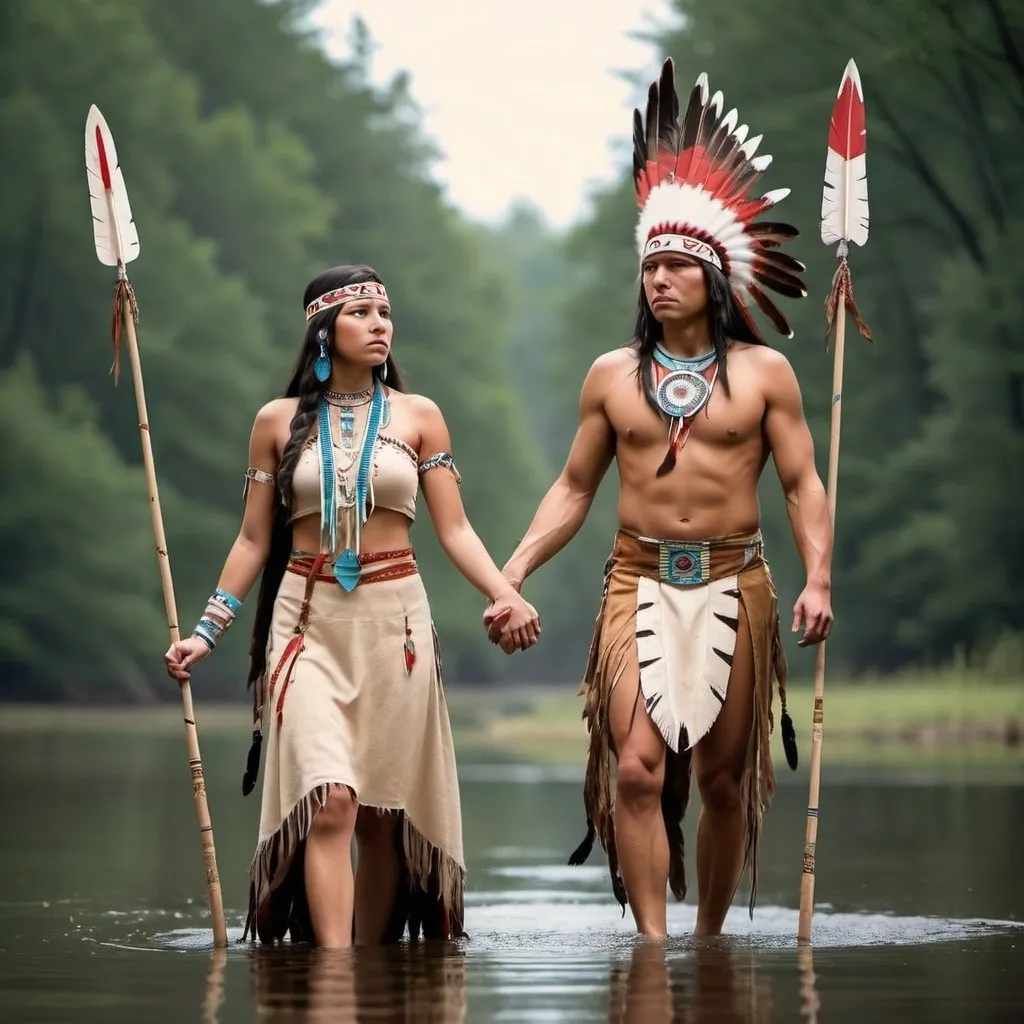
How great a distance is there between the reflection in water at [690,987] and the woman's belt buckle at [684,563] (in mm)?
1223

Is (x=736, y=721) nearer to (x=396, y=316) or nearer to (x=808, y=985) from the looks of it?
(x=808, y=985)

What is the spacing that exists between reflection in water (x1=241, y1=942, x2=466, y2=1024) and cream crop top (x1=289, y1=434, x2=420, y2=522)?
54.9 inches

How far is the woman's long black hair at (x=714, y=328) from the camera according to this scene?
9.06m

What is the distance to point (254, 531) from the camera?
8.93 meters

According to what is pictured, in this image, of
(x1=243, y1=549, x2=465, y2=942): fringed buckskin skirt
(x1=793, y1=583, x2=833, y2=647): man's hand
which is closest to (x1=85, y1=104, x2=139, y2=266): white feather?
(x1=243, y1=549, x2=465, y2=942): fringed buckskin skirt

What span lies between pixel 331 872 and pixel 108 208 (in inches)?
94.2

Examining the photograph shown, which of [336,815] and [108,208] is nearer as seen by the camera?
[336,815]

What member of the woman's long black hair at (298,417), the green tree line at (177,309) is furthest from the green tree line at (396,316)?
the woman's long black hair at (298,417)

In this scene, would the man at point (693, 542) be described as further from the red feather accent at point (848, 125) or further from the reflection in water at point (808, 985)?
the reflection in water at point (808, 985)

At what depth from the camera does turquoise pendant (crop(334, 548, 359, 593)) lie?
28.8 feet

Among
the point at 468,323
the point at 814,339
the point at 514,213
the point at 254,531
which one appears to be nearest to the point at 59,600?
the point at 814,339

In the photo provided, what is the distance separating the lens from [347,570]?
28.8 ft

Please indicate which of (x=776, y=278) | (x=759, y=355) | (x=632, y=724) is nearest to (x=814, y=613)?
(x=632, y=724)

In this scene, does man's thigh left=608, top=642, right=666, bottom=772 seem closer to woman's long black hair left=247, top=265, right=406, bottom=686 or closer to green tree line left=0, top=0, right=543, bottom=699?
woman's long black hair left=247, top=265, right=406, bottom=686
